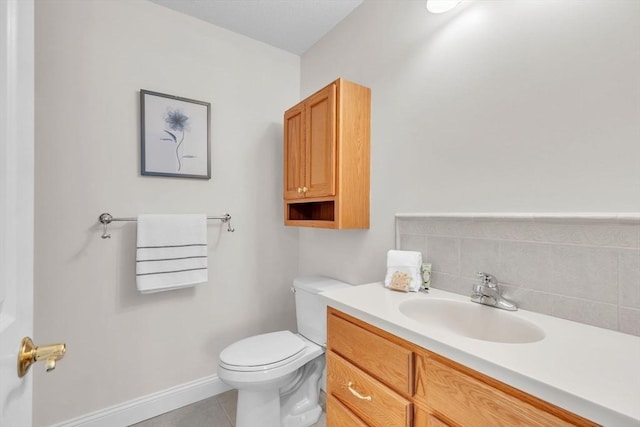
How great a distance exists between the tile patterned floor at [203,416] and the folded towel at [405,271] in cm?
102

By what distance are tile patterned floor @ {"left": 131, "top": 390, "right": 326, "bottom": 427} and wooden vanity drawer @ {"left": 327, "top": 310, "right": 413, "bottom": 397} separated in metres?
0.89

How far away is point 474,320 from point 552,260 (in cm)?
34

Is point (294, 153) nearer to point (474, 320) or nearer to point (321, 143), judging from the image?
point (321, 143)

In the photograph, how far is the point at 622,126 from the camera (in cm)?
84

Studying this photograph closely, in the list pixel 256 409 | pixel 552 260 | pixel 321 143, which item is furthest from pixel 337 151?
pixel 256 409

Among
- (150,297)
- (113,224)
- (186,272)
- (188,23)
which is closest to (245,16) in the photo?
(188,23)

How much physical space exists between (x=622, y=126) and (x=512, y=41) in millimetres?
485

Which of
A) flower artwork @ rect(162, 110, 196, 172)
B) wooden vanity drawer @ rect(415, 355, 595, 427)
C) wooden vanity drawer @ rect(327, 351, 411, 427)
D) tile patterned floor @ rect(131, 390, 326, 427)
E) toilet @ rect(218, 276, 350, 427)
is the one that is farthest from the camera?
flower artwork @ rect(162, 110, 196, 172)

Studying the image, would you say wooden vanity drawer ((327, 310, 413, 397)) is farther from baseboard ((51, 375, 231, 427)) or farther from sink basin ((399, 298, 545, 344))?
baseboard ((51, 375, 231, 427))

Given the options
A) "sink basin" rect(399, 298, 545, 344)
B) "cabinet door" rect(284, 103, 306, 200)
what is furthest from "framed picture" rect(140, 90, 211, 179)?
"sink basin" rect(399, 298, 545, 344)

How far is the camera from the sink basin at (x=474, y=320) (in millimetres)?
951

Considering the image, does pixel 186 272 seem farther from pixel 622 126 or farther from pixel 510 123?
pixel 622 126

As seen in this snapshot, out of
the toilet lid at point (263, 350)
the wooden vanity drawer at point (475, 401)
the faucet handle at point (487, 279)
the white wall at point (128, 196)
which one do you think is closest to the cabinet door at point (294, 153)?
the white wall at point (128, 196)

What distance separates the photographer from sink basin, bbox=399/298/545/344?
0.95 metres
